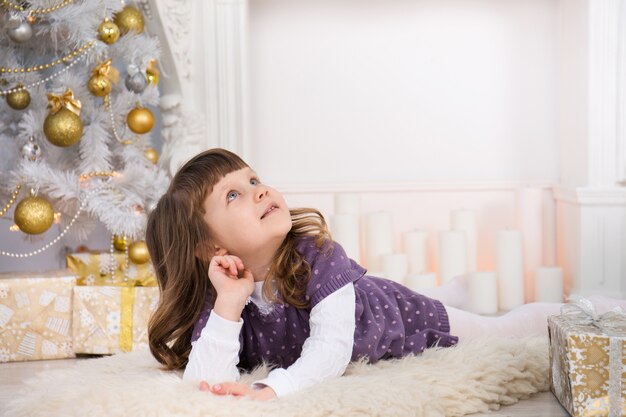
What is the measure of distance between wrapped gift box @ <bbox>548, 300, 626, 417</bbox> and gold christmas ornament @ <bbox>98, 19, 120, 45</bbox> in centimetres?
151

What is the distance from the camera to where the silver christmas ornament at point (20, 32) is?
6.88ft

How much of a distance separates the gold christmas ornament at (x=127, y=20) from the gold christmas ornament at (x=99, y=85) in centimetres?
20

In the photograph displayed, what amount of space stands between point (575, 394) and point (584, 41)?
5.40 ft

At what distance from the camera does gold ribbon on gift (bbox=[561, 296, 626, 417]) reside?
131 cm

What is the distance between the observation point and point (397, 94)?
3008 millimetres

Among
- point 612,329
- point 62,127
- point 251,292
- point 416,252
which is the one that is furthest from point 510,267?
point 62,127

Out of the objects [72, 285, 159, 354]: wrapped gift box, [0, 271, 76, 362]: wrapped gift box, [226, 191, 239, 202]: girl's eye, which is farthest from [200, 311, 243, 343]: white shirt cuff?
[0, 271, 76, 362]: wrapped gift box

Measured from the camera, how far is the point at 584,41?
262cm

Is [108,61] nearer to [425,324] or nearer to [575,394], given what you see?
[425,324]

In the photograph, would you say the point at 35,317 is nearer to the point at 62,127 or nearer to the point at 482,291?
the point at 62,127

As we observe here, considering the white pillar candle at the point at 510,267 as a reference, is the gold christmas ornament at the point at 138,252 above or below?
above

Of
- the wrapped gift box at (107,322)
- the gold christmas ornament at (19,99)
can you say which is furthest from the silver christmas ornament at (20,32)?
the wrapped gift box at (107,322)

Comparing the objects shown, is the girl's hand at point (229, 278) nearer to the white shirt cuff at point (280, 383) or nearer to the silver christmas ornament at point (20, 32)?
the white shirt cuff at point (280, 383)

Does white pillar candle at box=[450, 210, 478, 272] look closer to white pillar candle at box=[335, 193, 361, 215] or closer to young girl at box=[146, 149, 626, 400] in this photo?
white pillar candle at box=[335, 193, 361, 215]
